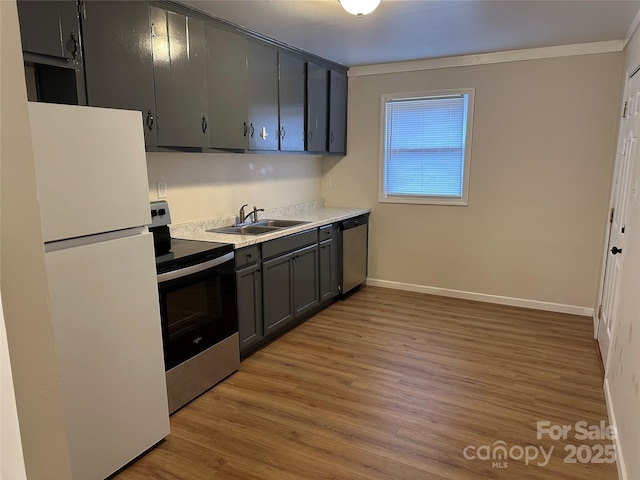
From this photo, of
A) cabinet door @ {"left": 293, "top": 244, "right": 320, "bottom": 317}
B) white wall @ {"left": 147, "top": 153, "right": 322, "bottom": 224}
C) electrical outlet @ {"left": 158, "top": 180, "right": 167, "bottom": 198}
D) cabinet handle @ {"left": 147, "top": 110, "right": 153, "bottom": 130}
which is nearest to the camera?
cabinet handle @ {"left": 147, "top": 110, "right": 153, "bottom": 130}

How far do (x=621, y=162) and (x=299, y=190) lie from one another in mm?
2931

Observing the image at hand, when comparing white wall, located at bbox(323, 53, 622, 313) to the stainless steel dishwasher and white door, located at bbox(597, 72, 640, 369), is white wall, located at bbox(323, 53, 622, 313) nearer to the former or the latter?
the stainless steel dishwasher

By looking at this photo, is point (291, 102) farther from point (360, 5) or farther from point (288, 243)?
point (360, 5)

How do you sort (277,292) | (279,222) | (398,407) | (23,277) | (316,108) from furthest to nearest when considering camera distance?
(316,108), (279,222), (277,292), (398,407), (23,277)

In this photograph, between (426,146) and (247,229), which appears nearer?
(247,229)

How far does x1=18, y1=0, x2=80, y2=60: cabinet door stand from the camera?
1965 millimetres

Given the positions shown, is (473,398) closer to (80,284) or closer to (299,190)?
(80,284)

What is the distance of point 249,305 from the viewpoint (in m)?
3.19

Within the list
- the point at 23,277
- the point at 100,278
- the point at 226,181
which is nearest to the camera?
the point at 23,277

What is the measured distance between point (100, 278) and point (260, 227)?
2.08m

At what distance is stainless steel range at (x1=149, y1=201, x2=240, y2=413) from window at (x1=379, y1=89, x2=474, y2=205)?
254 cm

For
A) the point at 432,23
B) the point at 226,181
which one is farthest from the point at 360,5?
the point at 226,181

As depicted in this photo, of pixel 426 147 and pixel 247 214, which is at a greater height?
pixel 426 147

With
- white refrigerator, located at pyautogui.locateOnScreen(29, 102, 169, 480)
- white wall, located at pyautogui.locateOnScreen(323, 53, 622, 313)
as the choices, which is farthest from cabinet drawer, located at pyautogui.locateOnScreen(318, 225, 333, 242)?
white refrigerator, located at pyautogui.locateOnScreen(29, 102, 169, 480)
